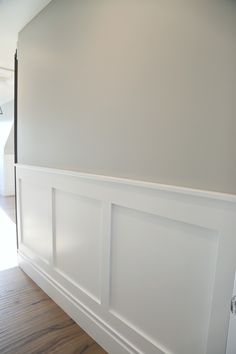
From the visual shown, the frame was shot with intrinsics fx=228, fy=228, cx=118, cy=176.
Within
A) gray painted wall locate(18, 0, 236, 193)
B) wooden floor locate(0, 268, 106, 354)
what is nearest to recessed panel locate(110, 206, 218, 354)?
gray painted wall locate(18, 0, 236, 193)

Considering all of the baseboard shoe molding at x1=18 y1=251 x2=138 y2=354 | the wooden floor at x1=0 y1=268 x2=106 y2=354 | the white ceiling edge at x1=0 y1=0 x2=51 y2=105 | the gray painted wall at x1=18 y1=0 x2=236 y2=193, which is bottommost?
the wooden floor at x1=0 y1=268 x2=106 y2=354

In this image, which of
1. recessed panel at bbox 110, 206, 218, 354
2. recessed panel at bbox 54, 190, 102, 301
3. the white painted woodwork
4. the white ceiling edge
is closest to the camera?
the white painted woodwork

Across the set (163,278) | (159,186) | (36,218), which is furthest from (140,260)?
(36,218)

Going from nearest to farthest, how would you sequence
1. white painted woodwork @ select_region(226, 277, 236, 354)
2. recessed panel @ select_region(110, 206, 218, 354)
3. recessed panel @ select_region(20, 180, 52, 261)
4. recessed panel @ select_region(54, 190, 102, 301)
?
white painted woodwork @ select_region(226, 277, 236, 354), recessed panel @ select_region(110, 206, 218, 354), recessed panel @ select_region(54, 190, 102, 301), recessed panel @ select_region(20, 180, 52, 261)

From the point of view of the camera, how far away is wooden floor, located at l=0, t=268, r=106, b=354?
4.67ft

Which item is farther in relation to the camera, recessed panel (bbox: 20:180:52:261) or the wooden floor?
recessed panel (bbox: 20:180:52:261)

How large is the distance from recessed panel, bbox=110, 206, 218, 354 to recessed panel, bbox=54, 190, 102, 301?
155 mm

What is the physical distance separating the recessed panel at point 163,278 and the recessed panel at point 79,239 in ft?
0.51

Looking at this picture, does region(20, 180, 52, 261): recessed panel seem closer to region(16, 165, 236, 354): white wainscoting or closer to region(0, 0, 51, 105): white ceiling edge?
region(16, 165, 236, 354): white wainscoting

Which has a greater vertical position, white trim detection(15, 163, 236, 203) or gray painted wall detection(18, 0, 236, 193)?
gray painted wall detection(18, 0, 236, 193)

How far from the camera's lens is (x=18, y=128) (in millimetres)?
2285

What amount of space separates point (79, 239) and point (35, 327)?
694 millimetres

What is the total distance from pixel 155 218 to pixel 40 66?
1.58 metres

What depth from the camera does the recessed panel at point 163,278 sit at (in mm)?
957
